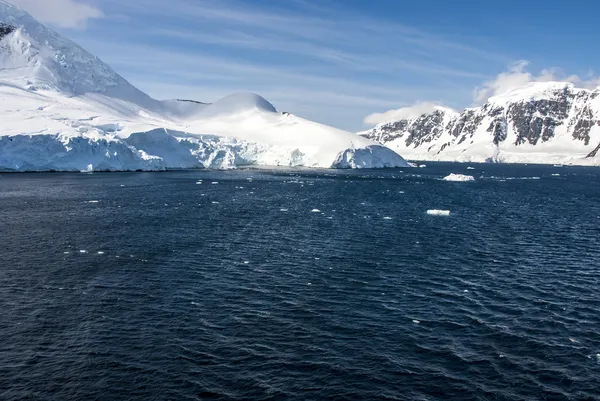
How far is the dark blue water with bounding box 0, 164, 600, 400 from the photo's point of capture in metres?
22.7

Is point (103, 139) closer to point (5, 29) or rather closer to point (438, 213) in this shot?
point (438, 213)

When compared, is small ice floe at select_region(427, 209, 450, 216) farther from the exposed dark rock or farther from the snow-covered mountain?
the exposed dark rock

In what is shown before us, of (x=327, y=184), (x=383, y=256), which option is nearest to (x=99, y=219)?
(x=383, y=256)

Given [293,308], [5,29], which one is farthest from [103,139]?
[293,308]

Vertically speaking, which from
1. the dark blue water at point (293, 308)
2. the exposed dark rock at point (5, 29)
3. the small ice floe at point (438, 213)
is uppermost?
the exposed dark rock at point (5, 29)

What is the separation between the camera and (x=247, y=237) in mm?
52469

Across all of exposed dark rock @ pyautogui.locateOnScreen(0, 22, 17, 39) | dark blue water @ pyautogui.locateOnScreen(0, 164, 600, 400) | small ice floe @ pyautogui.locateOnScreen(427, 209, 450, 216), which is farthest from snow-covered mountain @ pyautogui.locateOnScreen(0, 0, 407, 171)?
small ice floe @ pyautogui.locateOnScreen(427, 209, 450, 216)

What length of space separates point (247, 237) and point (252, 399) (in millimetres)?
31879

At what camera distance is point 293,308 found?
31.4m

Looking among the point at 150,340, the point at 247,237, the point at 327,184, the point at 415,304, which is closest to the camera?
the point at 150,340

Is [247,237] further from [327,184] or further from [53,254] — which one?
[327,184]

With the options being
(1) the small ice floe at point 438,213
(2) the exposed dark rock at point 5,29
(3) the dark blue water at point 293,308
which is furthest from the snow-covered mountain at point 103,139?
(1) the small ice floe at point 438,213

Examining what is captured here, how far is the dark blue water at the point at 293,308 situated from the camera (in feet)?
74.4

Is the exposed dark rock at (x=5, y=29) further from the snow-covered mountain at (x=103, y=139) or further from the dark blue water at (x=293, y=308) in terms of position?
the dark blue water at (x=293, y=308)
